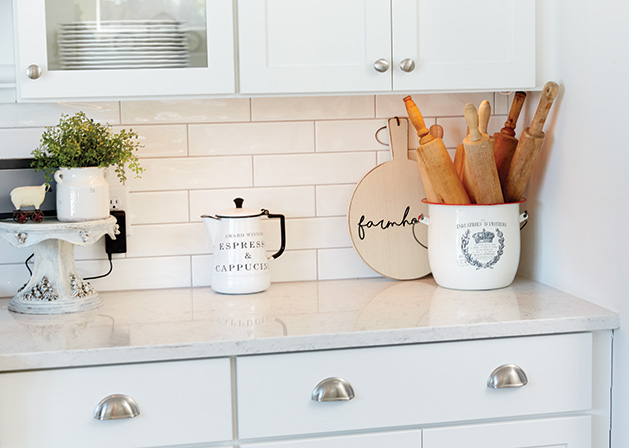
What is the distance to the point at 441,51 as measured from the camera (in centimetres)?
185

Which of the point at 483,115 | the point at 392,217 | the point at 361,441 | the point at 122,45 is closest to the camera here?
the point at 361,441

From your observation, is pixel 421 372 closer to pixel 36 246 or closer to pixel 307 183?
pixel 307 183

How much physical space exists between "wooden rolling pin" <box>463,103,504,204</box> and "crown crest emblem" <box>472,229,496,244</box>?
0.08m

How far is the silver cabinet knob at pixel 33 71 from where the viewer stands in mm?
1708

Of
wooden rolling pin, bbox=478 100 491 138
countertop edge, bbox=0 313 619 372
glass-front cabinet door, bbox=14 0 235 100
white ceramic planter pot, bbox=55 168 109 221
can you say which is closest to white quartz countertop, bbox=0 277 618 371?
countertop edge, bbox=0 313 619 372

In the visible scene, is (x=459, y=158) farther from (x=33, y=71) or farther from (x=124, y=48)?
(x=33, y=71)

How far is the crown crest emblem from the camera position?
75.8 inches

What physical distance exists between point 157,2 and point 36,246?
24.8 inches

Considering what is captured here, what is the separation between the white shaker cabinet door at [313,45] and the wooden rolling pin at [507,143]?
40cm

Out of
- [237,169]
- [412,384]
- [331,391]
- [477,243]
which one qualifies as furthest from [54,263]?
[477,243]

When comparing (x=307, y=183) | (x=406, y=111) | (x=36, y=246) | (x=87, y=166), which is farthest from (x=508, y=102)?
(x=36, y=246)

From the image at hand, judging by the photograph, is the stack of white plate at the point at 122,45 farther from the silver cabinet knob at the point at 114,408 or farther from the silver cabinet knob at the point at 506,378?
the silver cabinet knob at the point at 506,378

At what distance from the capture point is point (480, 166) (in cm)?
192

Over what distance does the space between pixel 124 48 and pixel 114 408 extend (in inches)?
31.1
